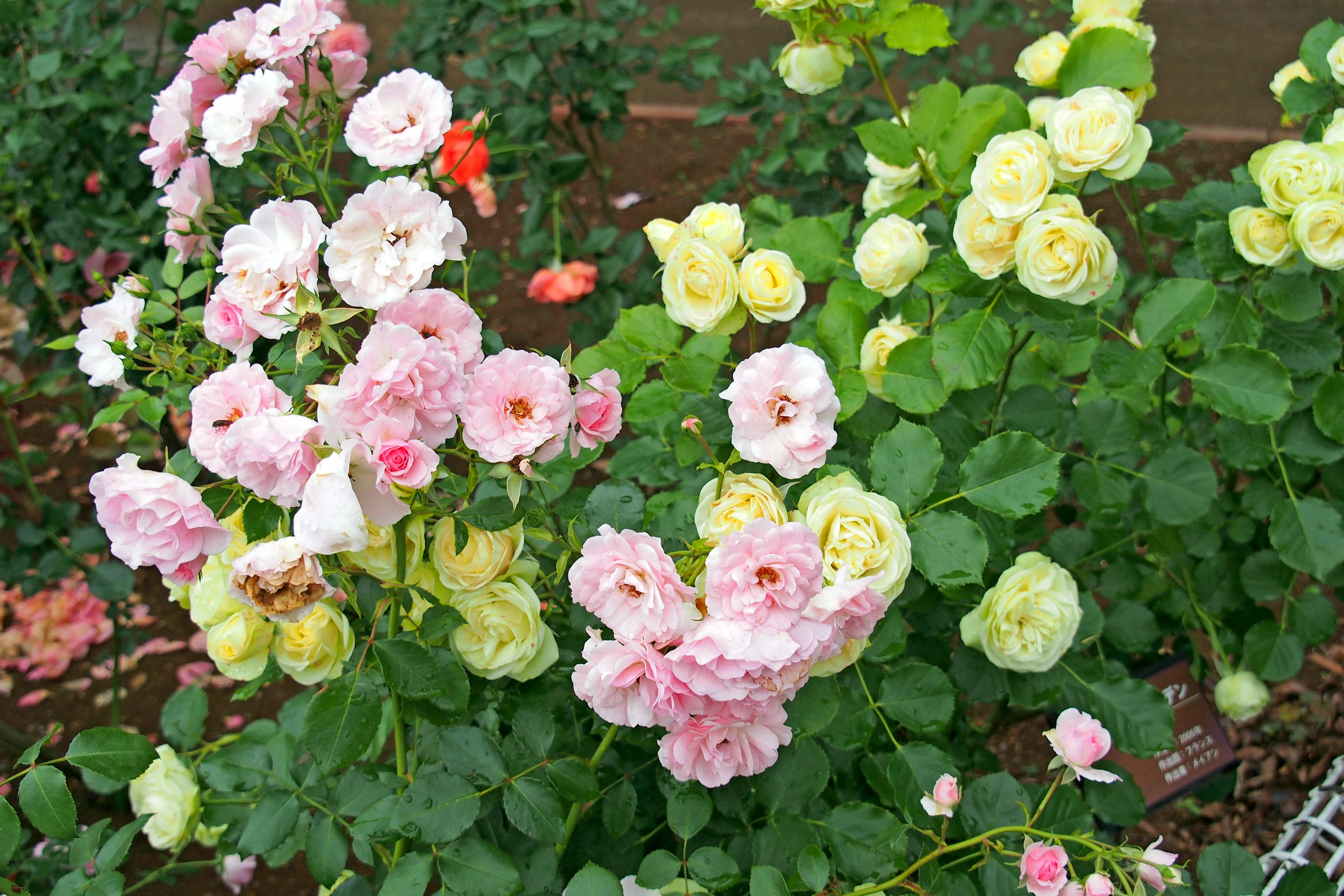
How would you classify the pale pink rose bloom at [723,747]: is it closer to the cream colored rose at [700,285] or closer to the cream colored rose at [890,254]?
the cream colored rose at [700,285]

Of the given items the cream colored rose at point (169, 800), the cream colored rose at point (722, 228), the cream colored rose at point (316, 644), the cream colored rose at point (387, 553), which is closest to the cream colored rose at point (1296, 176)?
the cream colored rose at point (722, 228)

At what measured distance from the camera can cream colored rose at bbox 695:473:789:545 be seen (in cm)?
83

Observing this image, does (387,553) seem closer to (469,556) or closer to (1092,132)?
(469,556)

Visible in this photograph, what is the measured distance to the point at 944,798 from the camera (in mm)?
913

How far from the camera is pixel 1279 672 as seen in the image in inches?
57.3

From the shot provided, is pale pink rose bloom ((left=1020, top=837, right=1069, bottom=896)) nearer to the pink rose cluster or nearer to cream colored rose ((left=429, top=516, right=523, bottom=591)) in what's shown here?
the pink rose cluster

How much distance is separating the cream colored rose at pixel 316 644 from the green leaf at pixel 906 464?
52cm

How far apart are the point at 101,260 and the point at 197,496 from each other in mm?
1676

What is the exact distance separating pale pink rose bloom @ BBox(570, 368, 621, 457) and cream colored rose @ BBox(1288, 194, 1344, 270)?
0.80 meters

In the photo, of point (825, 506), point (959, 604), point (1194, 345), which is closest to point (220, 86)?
point (825, 506)

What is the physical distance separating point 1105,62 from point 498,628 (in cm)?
96

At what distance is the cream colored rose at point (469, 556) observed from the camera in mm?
924

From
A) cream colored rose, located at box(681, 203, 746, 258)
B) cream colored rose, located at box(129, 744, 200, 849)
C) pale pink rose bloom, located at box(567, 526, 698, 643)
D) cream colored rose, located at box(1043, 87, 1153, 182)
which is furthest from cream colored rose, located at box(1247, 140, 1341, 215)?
cream colored rose, located at box(129, 744, 200, 849)

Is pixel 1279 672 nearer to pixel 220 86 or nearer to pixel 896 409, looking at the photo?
pixel 896 409
